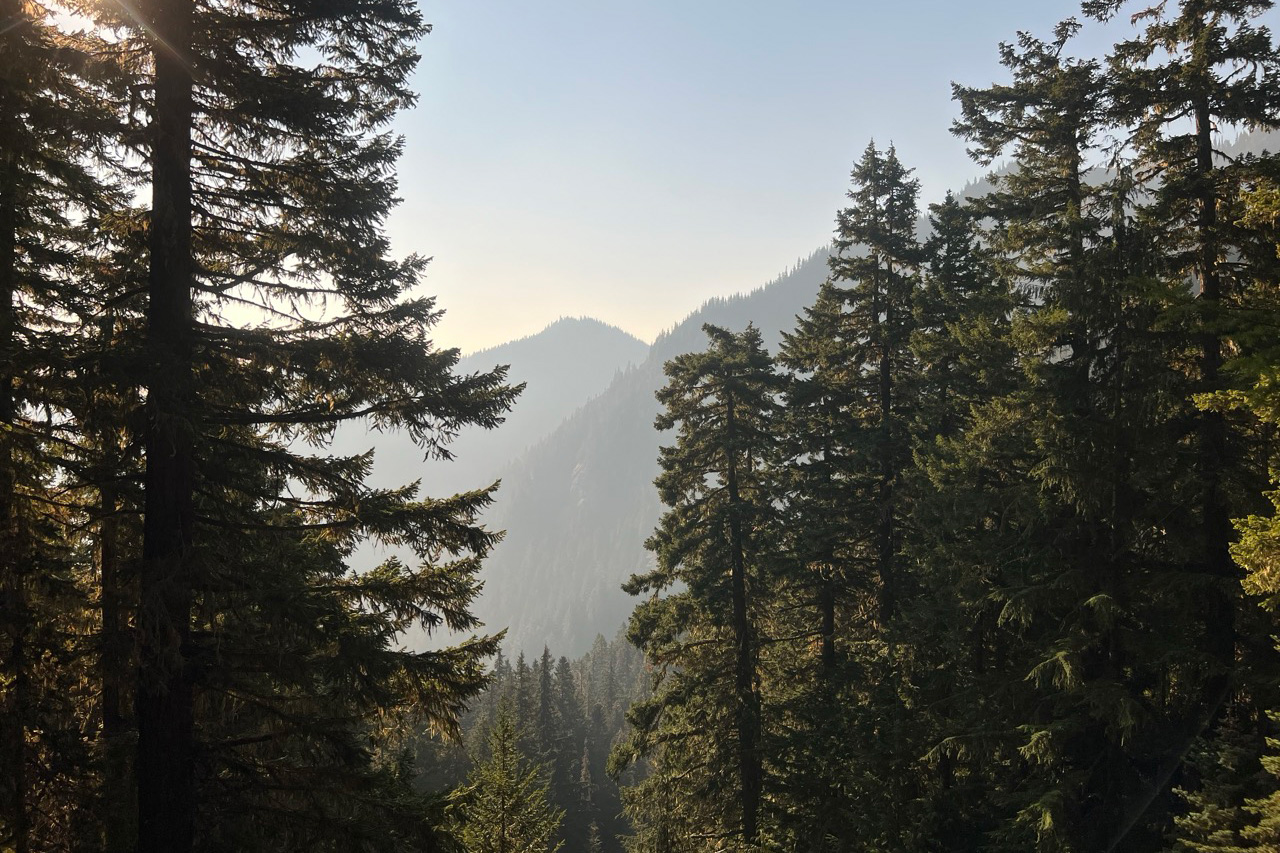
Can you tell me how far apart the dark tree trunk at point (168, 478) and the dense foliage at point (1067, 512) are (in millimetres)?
9905

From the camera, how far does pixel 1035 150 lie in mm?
14594

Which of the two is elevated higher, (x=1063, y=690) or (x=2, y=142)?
(x=2, y=142)

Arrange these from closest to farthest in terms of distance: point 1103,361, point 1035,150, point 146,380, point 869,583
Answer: point 146,380 → point 1103,361 → point 1035,150 → point 869,583

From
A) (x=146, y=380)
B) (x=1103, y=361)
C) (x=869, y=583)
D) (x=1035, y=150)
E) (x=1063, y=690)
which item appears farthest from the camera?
(x=869, y=583)

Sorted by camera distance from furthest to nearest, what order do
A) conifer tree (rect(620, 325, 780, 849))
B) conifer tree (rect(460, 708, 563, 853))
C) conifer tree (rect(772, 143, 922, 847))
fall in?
conifer tree (rect(620, 325, 780, 849)) → conifer tree (rect(772, 143, 922, 847)) → conifer tree (rect(460, 708, 563, 853))

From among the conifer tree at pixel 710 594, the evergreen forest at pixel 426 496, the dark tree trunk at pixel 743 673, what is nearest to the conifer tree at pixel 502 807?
the evergreen forest at pixel 426 496

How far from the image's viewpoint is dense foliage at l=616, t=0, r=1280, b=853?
905 centimetres

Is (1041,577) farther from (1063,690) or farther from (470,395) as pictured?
(470,395)

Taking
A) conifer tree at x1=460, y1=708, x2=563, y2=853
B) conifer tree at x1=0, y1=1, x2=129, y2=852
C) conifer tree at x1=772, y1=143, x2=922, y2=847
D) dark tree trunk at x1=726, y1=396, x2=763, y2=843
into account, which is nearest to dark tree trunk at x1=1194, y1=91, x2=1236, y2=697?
conifer tree at x1=772, y1=143, x2=922, y2=847

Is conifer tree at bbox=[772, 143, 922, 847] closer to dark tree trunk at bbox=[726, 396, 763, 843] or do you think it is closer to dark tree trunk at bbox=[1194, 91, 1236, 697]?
dark tree trunk at bbox=[726, 396, 763, 843]

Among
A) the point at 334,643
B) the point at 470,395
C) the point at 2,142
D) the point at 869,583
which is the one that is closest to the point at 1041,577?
the point at 869,583

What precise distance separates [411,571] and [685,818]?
Answer: 14.7 meters

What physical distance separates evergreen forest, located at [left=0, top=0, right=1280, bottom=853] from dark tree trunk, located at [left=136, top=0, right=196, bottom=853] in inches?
1.5

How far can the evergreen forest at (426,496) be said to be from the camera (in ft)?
21.7
